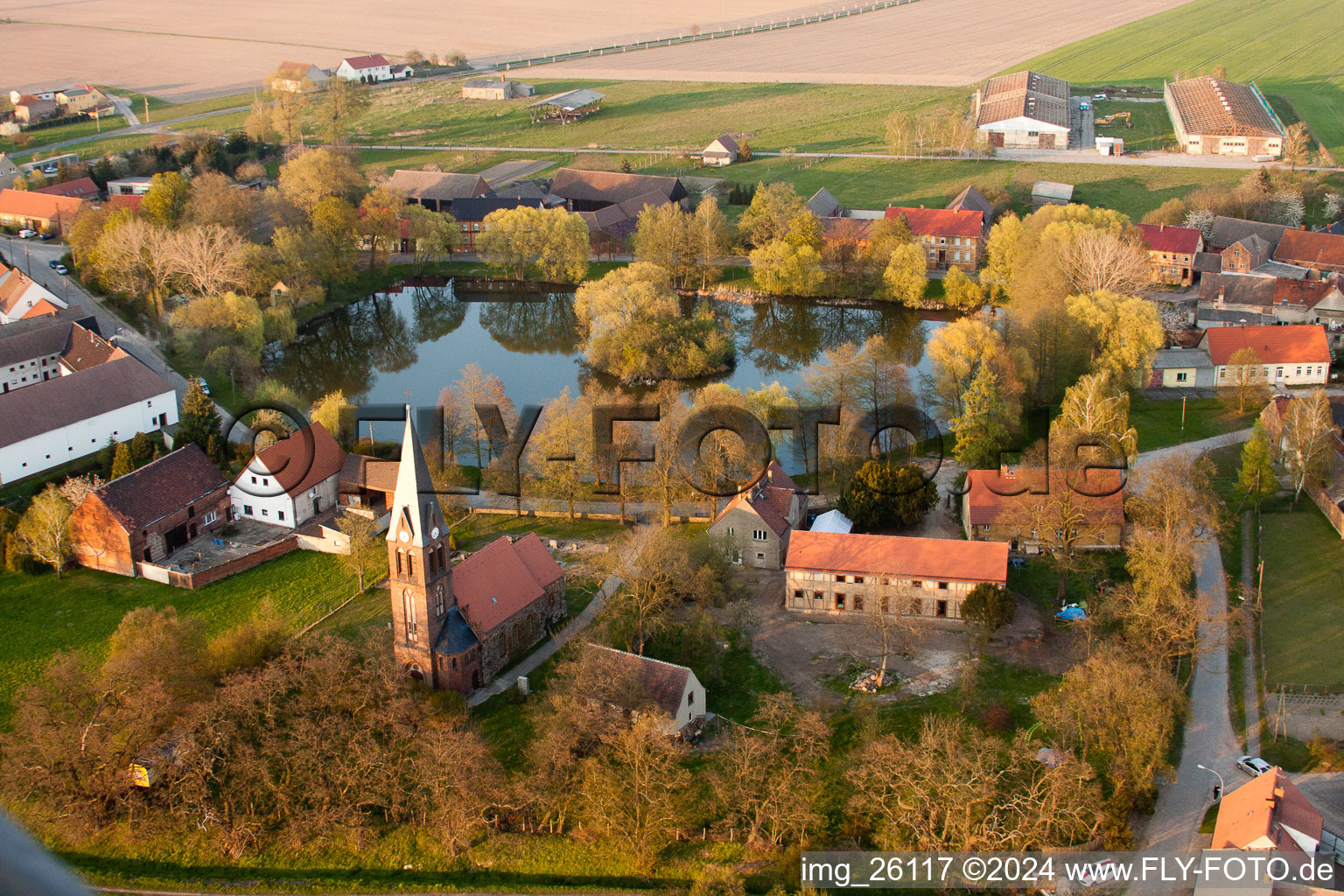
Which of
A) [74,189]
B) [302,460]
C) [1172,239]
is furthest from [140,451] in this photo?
[1172,239]

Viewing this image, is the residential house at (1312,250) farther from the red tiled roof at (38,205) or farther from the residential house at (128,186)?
the residential house at (128,186)

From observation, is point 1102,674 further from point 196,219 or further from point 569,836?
point 196,219

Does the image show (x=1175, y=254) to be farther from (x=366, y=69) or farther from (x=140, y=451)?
(x=366, y=69)

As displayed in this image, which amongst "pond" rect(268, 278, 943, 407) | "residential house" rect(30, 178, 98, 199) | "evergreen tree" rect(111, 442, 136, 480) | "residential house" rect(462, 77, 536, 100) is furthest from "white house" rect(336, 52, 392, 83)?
"evergreen tree" rect(111, 442, 136, 480)

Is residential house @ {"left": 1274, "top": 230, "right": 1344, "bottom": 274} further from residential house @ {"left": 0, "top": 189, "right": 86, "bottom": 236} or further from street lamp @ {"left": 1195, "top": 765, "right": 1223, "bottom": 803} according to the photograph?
residential house @ {"left": 0, "top": 189, "right": 86, "bottom": 236}

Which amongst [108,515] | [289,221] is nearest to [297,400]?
[108,515]

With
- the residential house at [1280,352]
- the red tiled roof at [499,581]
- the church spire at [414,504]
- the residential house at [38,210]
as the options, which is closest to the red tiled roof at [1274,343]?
the residential house at [1280,352]
